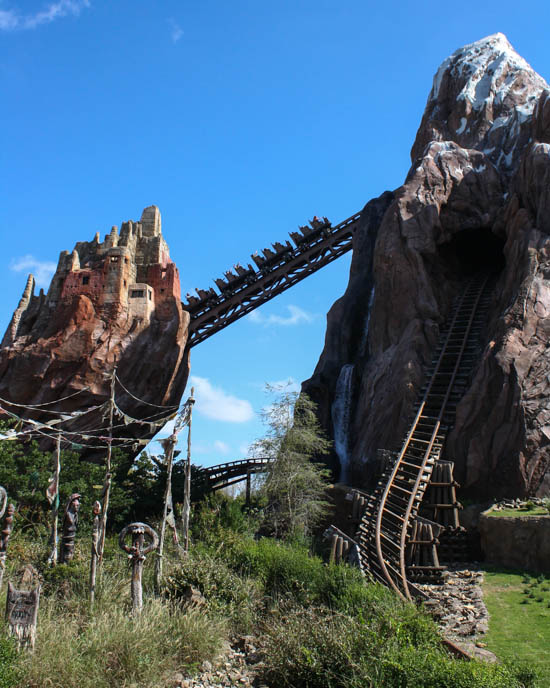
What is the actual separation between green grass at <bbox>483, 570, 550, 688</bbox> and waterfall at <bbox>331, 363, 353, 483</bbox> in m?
11.1

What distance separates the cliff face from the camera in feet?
61.7

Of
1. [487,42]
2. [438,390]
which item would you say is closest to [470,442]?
[438,390]

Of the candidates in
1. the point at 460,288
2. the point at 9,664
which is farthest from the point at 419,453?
the point at 9,664

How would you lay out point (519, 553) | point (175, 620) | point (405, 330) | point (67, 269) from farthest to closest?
point (67, 269) < point (405, 330) < point (519, 553) < point (175, 620)

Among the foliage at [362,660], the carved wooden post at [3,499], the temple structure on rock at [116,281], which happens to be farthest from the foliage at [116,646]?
the temple structure on rock at [116,281]

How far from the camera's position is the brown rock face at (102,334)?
26781 millimetres

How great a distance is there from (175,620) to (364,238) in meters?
24.2

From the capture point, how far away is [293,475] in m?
20.8

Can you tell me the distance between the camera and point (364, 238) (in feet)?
104

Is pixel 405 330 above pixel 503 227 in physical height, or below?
below

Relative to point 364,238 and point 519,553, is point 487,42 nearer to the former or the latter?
point 364,238

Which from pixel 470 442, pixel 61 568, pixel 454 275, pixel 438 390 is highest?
pixel 454 275

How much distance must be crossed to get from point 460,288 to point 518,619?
57.9 feet

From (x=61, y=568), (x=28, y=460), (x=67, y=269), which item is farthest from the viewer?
(x=67, y=269)
